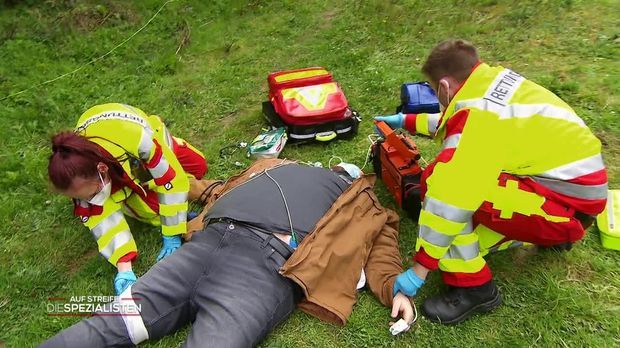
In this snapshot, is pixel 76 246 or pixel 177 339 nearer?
pixel 177 339

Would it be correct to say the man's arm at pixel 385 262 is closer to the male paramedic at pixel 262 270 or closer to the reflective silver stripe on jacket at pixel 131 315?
the male paramedic at pixel 262 270

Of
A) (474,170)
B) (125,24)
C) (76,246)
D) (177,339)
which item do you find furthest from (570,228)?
(125,24)

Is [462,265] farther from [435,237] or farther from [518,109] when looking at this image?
[518,109]

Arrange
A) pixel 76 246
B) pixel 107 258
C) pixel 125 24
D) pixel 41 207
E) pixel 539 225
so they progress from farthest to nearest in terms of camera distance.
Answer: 1. pixel 125 24
2. pixel 41 207
3. pixel 76 246
4. pixel 107 258
5. pixel 539 225

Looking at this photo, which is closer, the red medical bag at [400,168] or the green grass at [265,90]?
the green grass at [265,90]

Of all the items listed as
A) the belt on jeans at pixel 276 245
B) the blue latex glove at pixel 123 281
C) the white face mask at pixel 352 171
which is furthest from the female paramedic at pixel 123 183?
the white face mask at pixel 352 171

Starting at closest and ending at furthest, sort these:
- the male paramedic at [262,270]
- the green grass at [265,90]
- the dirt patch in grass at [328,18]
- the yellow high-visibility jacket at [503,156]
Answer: the yellow high-visibility jacket at [503,156], the male paramedic at [262,270], the green grass at [265,90], the dirt patch in grass at [328,18]

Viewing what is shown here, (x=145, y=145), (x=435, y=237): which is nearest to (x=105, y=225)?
(x=145, y=145)

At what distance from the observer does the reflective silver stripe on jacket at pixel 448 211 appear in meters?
2.29

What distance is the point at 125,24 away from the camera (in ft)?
22.3

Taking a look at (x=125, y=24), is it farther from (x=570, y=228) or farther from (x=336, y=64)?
(x=570, y=228)

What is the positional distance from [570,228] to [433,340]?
903 millimetres

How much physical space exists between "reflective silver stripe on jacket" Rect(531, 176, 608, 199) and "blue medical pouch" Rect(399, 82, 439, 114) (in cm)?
171

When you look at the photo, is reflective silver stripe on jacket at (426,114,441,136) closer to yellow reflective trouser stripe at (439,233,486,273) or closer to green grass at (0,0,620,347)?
green grass at (0,0,620,347)
